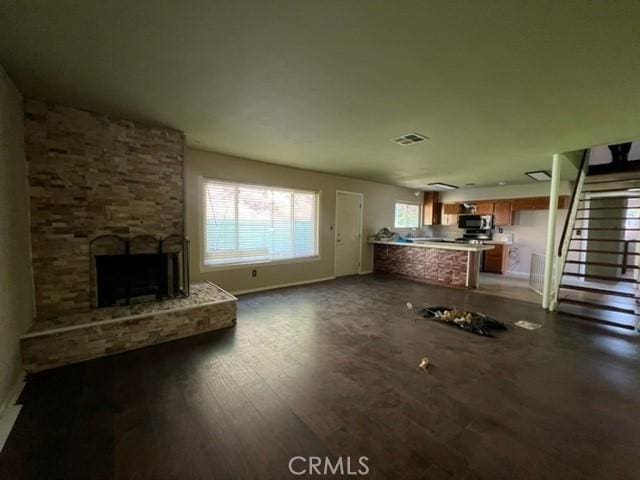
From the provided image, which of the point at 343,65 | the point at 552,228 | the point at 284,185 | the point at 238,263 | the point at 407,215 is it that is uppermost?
the point at 343,65

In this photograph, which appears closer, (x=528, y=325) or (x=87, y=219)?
(x=87, y=219)

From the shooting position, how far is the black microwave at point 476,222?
7335 mm

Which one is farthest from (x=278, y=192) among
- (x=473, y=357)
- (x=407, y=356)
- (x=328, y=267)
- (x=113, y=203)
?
(x=473, y=357)

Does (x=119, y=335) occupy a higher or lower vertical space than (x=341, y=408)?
higher

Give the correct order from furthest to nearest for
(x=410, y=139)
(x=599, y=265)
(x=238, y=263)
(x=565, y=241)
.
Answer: (x=238, y=263), (x=565, y=241), (x=599, y=265), (x=410, y=139)

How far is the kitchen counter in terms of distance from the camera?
5.59 meters

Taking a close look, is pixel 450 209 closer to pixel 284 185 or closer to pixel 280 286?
pixel 284 185

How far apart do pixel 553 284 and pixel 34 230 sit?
7.04 meters

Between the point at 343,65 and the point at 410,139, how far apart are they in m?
2.00

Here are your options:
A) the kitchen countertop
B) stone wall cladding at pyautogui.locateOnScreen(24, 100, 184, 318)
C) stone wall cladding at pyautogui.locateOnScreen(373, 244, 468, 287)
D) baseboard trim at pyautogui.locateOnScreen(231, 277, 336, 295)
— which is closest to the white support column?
the kitchen countertop

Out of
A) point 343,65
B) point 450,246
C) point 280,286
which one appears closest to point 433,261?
point 450,246

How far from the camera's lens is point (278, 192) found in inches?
207

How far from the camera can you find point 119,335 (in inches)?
103

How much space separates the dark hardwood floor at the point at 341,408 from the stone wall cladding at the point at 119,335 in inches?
4.7
